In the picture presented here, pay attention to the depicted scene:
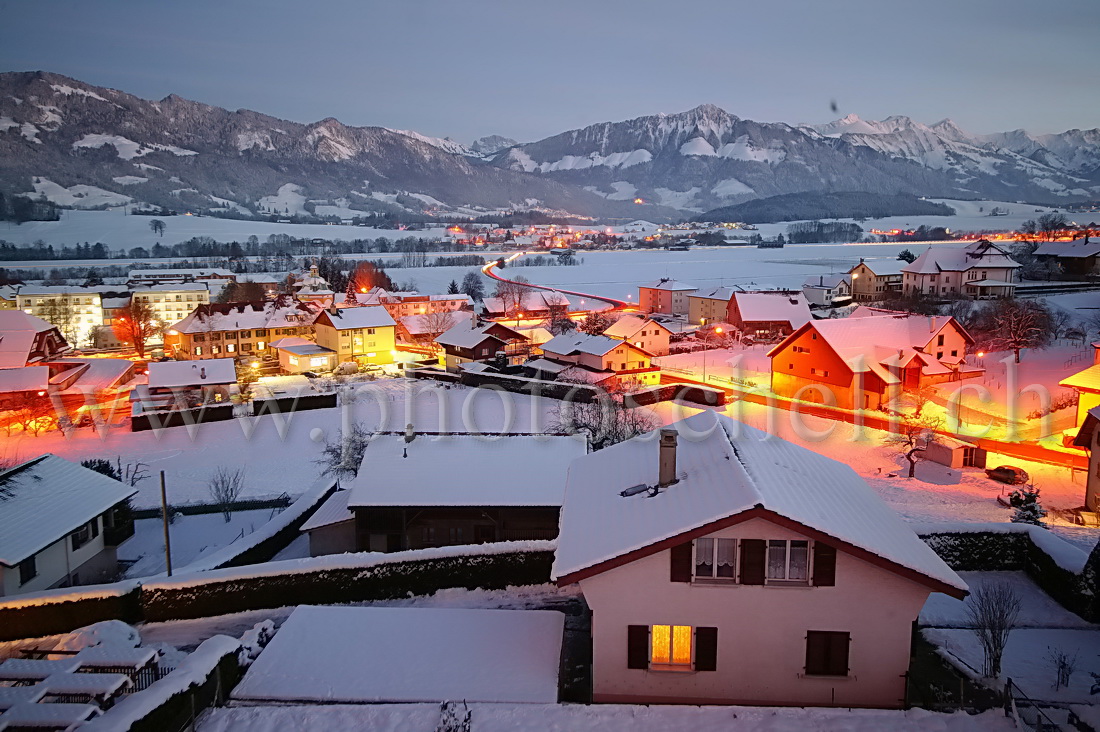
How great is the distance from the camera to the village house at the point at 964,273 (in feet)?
168

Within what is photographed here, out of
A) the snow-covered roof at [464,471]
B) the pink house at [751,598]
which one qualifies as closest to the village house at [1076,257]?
the snow-covered roof at [464,471]

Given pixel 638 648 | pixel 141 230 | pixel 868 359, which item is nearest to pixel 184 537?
pixel 638 648

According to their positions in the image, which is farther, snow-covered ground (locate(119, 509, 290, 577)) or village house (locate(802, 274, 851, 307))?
village house (locate(802, 274, 851, 307))

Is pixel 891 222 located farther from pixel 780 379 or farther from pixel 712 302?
pixel 780 379

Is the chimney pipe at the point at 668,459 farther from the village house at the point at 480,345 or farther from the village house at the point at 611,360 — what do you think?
the village house at the point at 480,345

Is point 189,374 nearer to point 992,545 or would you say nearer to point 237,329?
point 237,329

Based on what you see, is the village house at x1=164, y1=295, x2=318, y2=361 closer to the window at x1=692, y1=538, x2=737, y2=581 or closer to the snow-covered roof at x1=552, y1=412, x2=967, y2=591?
the snow-covered roof at x1=552, y1=412, x2=967, y2=591

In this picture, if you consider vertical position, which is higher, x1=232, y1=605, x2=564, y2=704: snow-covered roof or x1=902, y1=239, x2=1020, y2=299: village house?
x1=902, y1=239, x2=1020, y2=299: village house

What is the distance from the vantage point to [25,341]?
137 feet

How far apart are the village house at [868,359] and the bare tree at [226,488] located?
22730 mm

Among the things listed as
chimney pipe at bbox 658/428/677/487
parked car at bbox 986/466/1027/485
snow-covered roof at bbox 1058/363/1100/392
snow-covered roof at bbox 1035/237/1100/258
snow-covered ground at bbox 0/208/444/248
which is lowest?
parked car at bbox 986/466/1027/485

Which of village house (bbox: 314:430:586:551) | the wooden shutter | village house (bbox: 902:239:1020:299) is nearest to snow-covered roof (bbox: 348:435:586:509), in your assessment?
village house (bbox: 314:430:586:551)

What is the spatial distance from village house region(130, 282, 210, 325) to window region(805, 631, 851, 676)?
68.7 m

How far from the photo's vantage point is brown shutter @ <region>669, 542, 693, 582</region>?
26.9 ft
